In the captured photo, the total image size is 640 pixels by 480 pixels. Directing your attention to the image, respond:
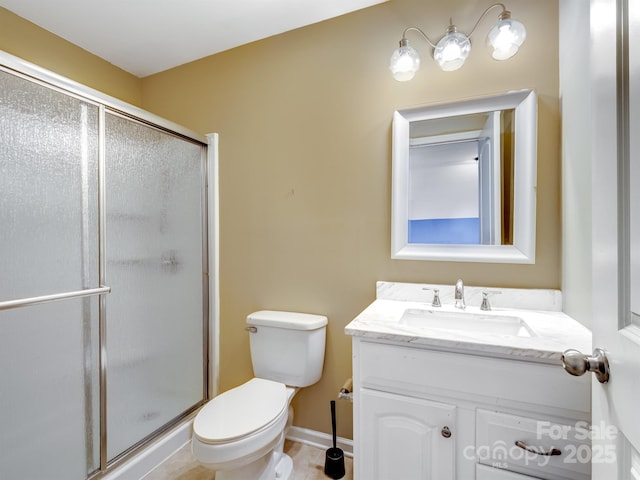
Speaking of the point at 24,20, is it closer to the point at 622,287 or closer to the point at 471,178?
the point at 471,178

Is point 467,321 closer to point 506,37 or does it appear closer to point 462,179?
point 462,179

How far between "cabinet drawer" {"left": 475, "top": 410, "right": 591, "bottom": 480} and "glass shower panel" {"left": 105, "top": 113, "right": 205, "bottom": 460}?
4.93 ft

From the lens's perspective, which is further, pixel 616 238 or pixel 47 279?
pixel 47 279

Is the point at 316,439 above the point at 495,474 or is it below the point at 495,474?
below

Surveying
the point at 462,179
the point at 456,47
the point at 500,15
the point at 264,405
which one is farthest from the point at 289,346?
the point at 500,15

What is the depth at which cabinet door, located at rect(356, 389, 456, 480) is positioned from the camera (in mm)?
973

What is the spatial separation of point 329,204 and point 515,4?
1.16 meters

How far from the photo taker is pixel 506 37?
122 cm

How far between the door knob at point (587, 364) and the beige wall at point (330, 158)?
82 cm

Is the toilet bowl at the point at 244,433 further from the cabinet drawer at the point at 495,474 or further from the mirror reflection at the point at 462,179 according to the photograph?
the mirror reflection at the point at 462,179

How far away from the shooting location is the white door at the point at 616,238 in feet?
1.56

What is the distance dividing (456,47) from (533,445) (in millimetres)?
1458

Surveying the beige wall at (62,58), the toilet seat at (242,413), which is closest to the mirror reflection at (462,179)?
the toilet seat at (242,413)

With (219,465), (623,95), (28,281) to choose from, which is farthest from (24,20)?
(623,95)
